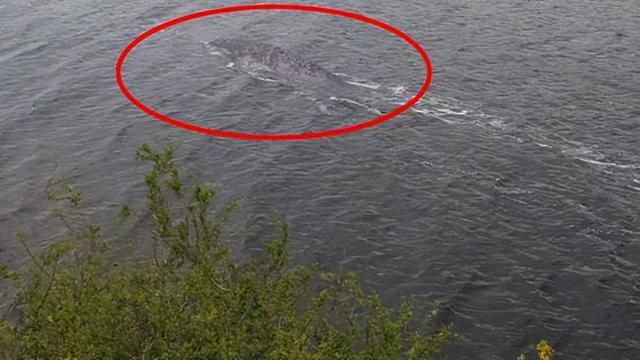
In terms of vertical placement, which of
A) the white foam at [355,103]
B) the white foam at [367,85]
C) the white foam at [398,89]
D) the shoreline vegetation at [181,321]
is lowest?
the white foam at [355,103]

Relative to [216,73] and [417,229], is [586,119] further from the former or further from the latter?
[216,73]

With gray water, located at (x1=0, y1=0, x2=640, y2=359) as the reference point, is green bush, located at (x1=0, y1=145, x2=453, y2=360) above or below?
above

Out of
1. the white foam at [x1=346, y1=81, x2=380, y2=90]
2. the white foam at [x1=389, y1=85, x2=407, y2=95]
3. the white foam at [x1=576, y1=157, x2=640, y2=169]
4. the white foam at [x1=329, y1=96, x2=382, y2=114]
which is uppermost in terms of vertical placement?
the white foam at [x1=346, y1=81, x2=380, y2=90]

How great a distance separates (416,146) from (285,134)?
596cm

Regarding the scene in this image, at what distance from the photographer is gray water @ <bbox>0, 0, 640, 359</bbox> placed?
918 inches

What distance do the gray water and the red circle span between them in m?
Answer: 0.48

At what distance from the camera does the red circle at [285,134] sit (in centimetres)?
3203

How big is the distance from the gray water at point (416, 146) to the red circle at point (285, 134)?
477mm

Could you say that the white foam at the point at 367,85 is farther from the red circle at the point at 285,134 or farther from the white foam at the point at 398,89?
the red circle at the point at 285,134

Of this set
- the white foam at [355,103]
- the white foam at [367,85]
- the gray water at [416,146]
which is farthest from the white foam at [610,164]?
the white foam at [367,85]

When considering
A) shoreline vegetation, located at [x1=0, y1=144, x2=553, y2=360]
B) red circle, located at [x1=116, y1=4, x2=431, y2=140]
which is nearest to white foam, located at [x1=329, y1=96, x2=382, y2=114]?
red circle, located at [x1=116, y1=4, x2=431, y2=140]

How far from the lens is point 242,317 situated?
15.6 m

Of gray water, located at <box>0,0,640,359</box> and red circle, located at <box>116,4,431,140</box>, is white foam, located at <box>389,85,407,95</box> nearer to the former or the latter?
gray water, located at <box>0,0,640,359</box>

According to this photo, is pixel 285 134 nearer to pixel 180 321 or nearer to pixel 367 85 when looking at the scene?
pixel 367 85
